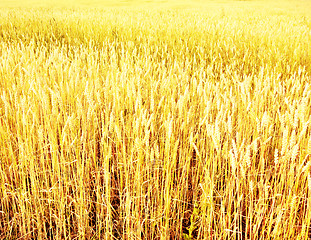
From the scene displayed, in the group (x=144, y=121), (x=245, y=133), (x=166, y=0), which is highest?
(x=166, y=0)

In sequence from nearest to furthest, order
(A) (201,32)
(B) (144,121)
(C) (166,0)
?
(B) (144,121), (A) (201,32), (C) (166,0)

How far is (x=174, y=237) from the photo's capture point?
49.3 inches

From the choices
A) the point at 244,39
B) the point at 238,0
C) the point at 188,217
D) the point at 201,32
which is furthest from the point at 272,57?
the point at 238,0

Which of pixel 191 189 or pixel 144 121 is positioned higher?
pixel 144 121

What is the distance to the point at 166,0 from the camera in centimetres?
1647

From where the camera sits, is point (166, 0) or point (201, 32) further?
point (166, 0)

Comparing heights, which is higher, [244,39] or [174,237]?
[244,39]

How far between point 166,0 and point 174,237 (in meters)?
16.7

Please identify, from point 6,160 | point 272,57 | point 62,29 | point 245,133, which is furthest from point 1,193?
point 62,29

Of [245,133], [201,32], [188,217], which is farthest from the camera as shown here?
[201,32]

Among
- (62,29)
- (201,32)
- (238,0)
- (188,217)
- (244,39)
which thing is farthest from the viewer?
(238,0)

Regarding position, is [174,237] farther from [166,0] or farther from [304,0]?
[304,0]

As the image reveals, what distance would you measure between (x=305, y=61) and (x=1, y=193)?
9.88 ft

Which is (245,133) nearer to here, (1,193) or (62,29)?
(1,193)
